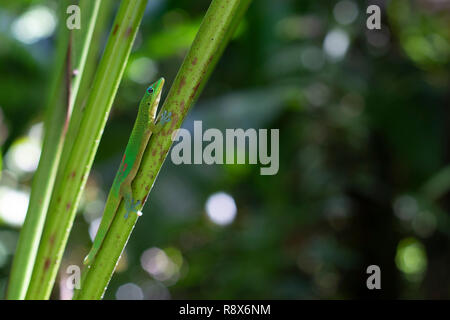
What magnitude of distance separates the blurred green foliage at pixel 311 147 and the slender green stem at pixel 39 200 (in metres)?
1.34

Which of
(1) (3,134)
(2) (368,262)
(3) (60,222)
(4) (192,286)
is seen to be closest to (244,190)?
(4) (192,286)

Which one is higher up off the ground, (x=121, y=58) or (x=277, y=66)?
(x=277, y=66)

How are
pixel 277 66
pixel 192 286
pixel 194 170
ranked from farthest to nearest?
pixel 192 286, pixel 277 66, pixel 194 170

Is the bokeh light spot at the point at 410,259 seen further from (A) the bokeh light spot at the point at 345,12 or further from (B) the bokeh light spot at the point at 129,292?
(B) the bokeh light spot at the point at 129,292

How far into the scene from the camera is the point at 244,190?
9.16 ft

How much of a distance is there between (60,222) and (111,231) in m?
0.07

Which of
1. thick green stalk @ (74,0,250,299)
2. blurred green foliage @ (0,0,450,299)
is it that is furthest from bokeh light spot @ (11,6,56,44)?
thick green stalk @ (74,0,250,299)

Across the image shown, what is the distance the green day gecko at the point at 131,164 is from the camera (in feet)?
1.45

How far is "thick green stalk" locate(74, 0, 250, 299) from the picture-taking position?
40cm

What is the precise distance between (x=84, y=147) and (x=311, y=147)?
2081mm

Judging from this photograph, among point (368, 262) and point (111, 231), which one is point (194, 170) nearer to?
point (368, 262)

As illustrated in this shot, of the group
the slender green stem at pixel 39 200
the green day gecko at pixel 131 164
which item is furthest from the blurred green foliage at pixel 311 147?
the slender green stem at pixel 39 200

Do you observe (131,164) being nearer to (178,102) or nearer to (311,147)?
(178,102)

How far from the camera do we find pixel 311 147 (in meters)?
2.47
